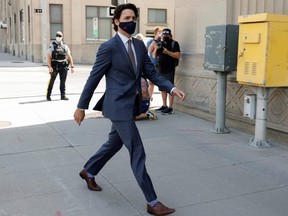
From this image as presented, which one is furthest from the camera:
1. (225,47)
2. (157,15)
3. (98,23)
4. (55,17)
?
(157,15)

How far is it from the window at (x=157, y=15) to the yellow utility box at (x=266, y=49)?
2607cm

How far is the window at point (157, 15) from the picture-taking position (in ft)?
104

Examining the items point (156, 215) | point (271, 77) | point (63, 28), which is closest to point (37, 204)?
point (156, 215)

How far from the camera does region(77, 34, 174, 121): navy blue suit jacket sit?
13.2 feet

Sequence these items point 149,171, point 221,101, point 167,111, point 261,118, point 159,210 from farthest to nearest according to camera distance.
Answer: point 167,111 → point 221,101 → point 261,118 → point 149,171 → point 159,210

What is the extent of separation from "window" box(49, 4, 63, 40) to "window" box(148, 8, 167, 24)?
6.79 m

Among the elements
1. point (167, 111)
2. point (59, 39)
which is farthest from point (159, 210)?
point (59, 39)

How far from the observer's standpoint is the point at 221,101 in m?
7.14

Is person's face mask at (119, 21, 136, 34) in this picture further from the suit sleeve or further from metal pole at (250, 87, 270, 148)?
metal pole at (250, 87, 270, 148)

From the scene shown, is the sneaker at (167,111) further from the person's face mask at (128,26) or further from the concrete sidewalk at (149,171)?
the person's face mask at (128,26)

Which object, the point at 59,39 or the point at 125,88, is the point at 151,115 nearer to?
the point at 59,39

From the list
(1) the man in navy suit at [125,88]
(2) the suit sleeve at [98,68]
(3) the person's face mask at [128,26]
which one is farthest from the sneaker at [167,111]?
(3) the person's face mask at [128,26]

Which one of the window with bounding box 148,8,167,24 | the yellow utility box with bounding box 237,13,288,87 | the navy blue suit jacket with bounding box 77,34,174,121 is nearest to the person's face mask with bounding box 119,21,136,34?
the navy blue suit jacket with bounding box 77,34,174,121

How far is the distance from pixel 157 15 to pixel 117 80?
28696 mm
